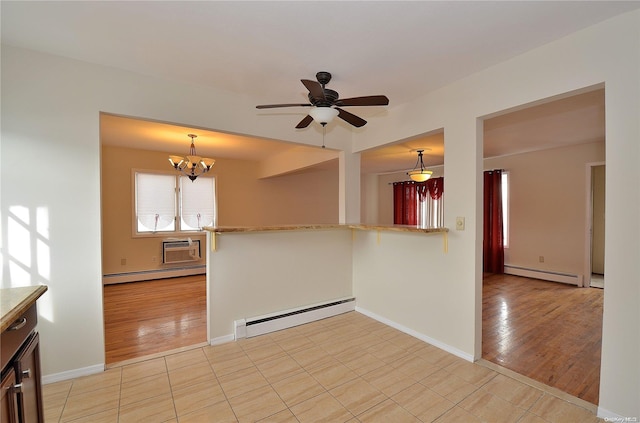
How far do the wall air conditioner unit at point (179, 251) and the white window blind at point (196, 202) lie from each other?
1.19 feet

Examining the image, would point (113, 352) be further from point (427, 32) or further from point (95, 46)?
point (427, 32)

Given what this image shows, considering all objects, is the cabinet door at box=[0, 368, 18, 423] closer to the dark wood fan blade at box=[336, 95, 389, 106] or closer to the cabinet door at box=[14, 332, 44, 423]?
the cabinet door at box=[14, 332, 44, 423]

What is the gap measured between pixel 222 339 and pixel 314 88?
2535 mm

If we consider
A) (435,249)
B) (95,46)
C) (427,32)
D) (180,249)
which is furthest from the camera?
(180,249)

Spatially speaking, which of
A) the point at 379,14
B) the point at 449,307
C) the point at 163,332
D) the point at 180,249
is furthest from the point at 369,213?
the point at 379,14

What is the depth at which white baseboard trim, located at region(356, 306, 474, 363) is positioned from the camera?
2590 mm

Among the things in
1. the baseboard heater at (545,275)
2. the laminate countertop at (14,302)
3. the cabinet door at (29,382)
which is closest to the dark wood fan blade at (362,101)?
the laminate countertop at (14,302)

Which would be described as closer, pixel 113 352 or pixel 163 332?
pixel 113 352

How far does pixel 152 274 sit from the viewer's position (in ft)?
18.1

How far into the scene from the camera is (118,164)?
5.24m

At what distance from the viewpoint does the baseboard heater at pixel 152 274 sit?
17.0ft

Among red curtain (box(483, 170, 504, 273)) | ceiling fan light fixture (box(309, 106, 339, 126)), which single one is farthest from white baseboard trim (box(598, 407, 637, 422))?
red curtain (box(483, 170, 504, 273))

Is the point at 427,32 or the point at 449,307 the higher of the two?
the point at 427,32

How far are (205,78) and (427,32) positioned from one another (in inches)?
76.2
